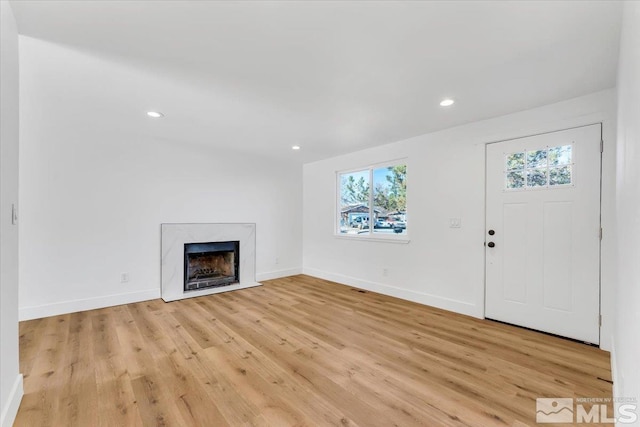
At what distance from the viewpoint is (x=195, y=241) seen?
4.40 metres

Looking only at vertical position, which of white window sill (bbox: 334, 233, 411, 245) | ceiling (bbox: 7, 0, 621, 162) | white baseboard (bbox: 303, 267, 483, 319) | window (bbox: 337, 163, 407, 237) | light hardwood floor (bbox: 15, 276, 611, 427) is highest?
ceiling (bbox: 7, 0, 621, 162)

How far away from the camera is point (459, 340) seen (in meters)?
2.66

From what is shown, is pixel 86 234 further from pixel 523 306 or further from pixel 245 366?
pixel 523 306

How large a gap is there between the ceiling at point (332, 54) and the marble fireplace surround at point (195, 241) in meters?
1.81

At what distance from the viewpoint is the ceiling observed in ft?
5.03

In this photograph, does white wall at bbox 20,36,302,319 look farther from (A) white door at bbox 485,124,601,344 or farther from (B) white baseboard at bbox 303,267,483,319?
(A) white door at bbox 485,124,601,344

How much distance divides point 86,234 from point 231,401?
10.4 ft

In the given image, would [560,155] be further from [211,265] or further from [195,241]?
[211,265]

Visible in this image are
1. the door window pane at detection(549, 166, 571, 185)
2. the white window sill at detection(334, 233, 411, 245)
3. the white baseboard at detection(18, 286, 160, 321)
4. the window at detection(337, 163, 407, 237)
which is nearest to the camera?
the door window pane at detection(549, 166, 571, 185)

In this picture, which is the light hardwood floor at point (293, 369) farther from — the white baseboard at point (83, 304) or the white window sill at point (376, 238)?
Answer: the white window sill at point (376, 238)

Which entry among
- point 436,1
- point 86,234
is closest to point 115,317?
point 86,234

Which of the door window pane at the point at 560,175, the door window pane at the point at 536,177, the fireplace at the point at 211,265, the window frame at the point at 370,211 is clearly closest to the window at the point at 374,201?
the window frame at the point at 370,211

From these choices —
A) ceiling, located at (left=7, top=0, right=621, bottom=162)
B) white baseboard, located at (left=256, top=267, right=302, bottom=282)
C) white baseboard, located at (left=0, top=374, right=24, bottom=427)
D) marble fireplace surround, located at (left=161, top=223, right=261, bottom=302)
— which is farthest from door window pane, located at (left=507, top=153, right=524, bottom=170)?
white baseboard, located at (left=0, top=374, right=24, bottom=427)

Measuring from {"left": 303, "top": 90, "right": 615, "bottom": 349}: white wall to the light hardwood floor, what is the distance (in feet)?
1.49
